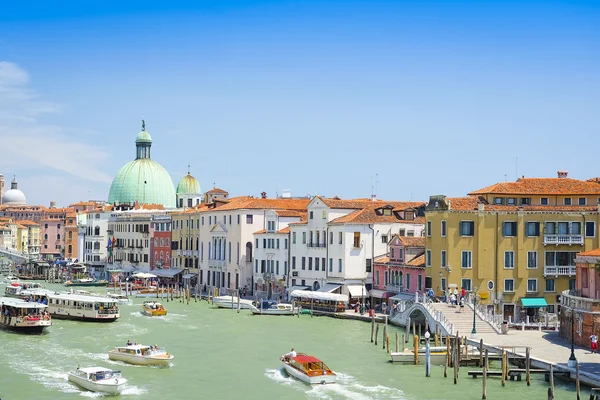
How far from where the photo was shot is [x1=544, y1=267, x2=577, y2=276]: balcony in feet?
161

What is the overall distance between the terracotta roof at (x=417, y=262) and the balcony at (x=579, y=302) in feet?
39.9

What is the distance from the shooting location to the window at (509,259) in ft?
160

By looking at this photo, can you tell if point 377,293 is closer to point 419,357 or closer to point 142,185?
point 419,357

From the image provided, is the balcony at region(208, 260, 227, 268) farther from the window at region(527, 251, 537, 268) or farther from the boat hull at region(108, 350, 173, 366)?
the boat hull at region(108, 350, 173, 366)

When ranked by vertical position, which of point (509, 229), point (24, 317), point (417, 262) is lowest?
point (24, 317)

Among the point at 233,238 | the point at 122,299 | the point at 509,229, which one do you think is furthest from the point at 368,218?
the point at 122,299

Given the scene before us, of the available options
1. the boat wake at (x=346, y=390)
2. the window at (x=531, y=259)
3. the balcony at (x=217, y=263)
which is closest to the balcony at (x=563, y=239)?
the window at (x=531, y=259)

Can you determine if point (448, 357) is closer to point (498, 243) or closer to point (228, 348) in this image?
point (228, 348)

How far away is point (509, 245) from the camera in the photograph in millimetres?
48875

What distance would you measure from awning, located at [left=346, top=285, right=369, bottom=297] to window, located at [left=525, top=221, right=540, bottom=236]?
38.6ft

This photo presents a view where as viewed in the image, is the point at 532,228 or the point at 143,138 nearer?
the point at 532,228

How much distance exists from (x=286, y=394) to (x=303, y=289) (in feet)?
99.1

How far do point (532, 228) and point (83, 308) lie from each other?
2442cm

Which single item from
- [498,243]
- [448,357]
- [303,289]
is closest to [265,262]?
[303,289]
